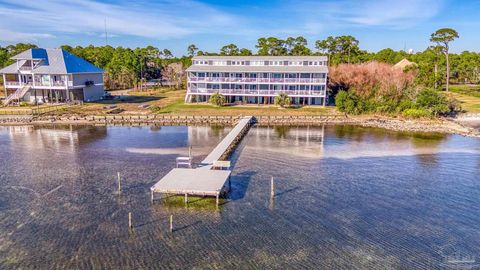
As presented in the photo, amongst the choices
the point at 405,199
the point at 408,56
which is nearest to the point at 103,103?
the point at 405,199

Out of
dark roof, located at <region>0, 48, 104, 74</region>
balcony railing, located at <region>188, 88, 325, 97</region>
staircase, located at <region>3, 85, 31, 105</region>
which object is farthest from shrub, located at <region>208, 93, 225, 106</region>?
staircase, located at <region>3, 85, 31, 105</region>

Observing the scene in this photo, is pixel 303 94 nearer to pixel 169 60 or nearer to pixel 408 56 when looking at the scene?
pixel 408 56

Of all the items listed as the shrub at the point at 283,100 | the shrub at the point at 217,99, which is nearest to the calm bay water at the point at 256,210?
the shrub at the point at 283,100

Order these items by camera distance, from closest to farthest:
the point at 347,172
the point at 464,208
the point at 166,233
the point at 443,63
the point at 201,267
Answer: the point at 201,267, the point at 166,233, the point at 464,208, the point at 347,172, the point at 443,63

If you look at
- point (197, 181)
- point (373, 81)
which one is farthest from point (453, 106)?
point (197, 181)

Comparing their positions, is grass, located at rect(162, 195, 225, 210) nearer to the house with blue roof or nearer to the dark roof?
the house with blue roof

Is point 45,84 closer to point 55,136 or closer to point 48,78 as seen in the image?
point 48,78
